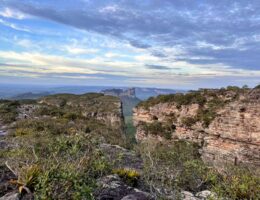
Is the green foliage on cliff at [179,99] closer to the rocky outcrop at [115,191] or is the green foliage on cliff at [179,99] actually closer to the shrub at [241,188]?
the shrub at [241,188]

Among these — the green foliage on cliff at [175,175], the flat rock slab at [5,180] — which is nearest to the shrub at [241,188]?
the green foliage on cliff at [175,175]

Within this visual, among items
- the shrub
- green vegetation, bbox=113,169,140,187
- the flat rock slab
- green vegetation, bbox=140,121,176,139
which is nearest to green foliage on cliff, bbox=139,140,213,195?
green vegetation, bbox=113,169,140,187

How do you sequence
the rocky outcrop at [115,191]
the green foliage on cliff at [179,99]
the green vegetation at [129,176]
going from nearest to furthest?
the rocky outcrop at [115,191] → the green vegetation at [129,176] → the green foliage on cliff at [179,99]

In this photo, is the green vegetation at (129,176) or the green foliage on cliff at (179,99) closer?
the green vegetation at (129,176)

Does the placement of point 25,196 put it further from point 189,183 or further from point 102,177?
point 189,183

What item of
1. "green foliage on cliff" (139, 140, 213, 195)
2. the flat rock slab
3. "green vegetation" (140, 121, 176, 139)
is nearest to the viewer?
the flat rock slab

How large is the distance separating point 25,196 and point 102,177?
2483 millimetres

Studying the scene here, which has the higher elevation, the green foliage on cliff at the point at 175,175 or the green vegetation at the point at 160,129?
the green foliage on cliff at the point at 175,175

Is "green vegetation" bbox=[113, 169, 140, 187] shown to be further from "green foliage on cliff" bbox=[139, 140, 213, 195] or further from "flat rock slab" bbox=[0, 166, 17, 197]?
"flat rock slab" bbox=[0, 166, 17, 197]

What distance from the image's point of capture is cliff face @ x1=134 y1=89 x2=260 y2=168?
43.2m

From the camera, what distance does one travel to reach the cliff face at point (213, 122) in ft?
142

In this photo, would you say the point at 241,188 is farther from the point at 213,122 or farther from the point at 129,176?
the point at 213,122

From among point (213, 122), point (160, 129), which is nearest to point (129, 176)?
point (213, 122)

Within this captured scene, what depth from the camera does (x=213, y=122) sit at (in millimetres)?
48375
